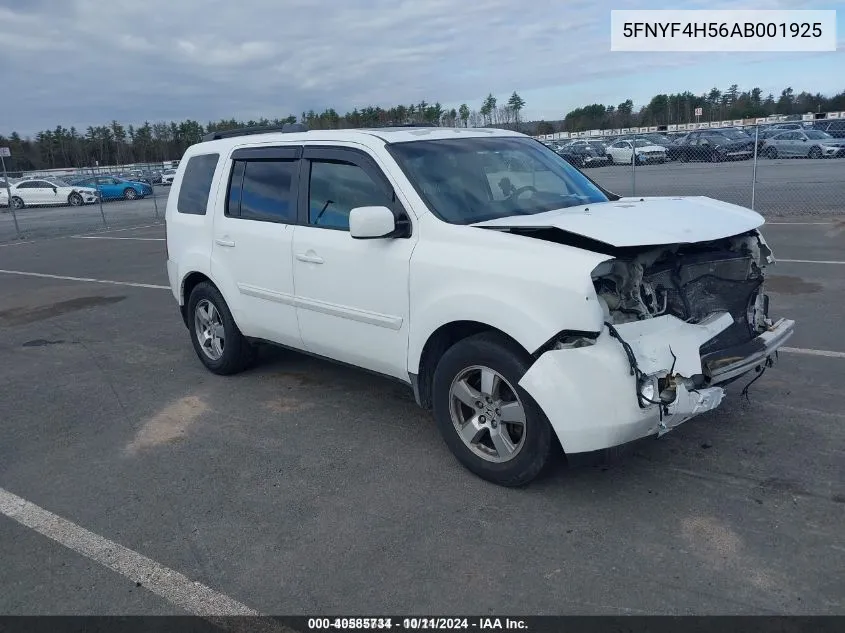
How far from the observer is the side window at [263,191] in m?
5.14

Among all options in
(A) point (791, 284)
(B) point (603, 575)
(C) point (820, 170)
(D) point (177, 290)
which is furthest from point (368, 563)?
(C) point (820, 170)

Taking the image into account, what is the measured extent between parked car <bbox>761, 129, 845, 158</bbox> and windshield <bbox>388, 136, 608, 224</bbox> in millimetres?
28290

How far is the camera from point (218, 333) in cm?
609

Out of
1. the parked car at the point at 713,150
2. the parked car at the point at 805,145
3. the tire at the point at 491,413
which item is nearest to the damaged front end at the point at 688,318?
the tire at the point at 491,413

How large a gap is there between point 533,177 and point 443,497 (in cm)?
234

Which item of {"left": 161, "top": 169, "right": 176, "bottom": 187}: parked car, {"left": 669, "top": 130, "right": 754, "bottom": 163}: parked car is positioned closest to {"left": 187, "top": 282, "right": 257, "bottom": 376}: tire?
{"left": 669, "top": 130, "right": 754, "bottom": 163}: parked car

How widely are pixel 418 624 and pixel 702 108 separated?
78.2 metres

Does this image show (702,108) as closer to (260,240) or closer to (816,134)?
(816,134)

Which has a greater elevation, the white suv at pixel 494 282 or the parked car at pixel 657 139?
the parked car at pixel 657 139

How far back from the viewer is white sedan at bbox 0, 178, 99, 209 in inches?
1342

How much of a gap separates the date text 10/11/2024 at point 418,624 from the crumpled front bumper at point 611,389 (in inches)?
37.1

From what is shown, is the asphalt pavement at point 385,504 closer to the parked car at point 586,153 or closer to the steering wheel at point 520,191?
the steering wheel at point 520,191

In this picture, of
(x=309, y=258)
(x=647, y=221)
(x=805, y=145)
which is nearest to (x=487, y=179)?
(x=647, y=221)

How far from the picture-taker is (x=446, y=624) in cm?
292
